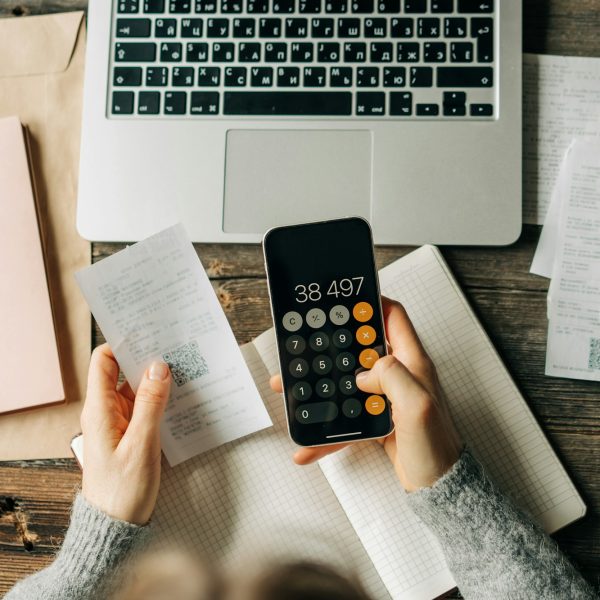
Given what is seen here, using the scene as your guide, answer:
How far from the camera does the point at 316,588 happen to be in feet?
1.80

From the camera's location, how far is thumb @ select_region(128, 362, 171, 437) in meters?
0.53

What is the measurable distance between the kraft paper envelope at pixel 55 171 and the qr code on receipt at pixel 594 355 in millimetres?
495

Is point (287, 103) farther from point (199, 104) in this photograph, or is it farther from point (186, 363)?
point (186, 363)

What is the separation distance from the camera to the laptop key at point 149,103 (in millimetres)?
619

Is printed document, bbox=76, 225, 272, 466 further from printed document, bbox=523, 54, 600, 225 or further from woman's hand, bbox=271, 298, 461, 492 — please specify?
printed document, bbox=523, 54, 600, 225

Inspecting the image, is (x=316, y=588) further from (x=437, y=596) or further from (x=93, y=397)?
(x=93, y=397)

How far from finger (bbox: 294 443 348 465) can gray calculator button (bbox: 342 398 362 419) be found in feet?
0.13

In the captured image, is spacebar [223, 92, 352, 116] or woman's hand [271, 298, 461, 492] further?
spacebar [223, 92, 352, 116]

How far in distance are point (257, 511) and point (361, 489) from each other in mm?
98

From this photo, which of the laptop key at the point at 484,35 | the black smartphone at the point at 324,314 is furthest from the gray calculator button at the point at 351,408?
the laptop key at the point at 484,35

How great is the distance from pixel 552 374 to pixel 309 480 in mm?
257

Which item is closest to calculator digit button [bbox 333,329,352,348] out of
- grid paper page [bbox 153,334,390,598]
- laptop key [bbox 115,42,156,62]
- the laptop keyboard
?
grid paper page [bbox 153,334,390,598]

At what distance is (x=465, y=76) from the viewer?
0.61 meters

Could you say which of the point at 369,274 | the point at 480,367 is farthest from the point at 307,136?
the point at 480,367
